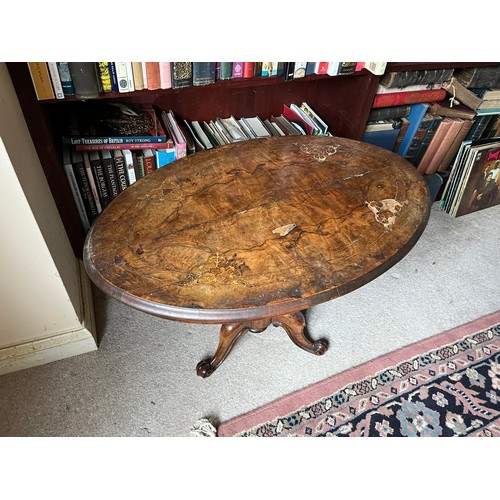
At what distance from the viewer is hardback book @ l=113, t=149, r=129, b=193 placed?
4.39 ft

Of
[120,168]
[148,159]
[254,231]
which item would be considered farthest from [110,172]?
[254,231]

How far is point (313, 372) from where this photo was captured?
1.28 m

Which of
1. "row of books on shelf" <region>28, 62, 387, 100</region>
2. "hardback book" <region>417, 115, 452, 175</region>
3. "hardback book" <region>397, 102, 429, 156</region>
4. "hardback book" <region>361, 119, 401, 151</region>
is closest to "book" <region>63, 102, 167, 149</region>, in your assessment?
"row of books on shelf" <region>28, 62, 387, 100</region>

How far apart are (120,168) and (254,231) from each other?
67 cm

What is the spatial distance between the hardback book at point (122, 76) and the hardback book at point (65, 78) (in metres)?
0.13

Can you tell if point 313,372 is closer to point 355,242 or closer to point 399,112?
point 355,242

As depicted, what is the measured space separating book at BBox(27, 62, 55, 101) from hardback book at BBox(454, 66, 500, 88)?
1606mm

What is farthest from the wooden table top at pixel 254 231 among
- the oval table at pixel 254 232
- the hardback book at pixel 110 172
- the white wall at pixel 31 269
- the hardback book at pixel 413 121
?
the hardback book at pixel 413 121

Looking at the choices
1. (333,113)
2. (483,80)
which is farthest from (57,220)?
(483,80)

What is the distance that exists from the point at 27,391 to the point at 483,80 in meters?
Result: 2.11

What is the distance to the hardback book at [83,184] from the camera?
4.27 feet

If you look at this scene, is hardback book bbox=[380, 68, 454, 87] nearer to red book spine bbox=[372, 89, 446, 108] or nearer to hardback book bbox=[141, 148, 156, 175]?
red book spine bbox=[372, 89, 446, 108]

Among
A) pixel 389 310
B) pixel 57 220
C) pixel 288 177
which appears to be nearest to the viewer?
pixel 288 177

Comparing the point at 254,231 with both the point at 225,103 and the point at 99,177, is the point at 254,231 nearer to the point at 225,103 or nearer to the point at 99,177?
the point at 99,177
